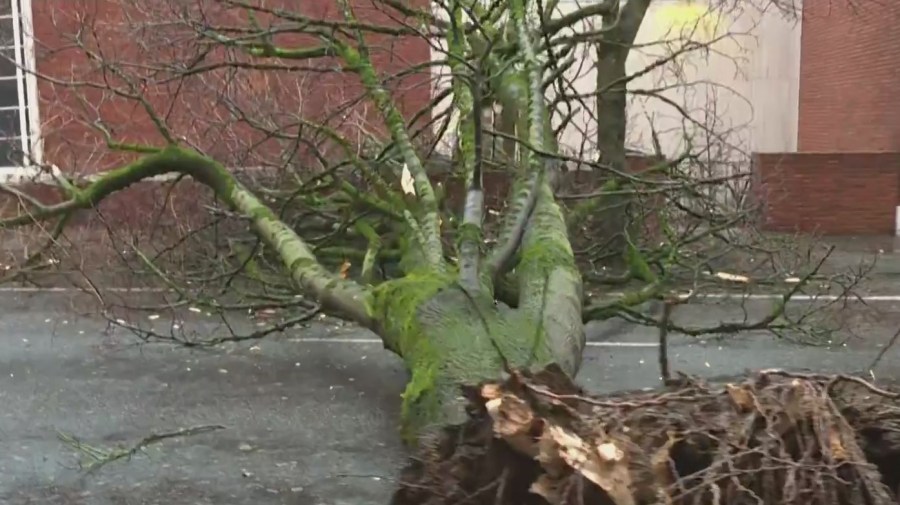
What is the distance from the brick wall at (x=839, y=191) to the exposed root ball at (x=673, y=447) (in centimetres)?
1233

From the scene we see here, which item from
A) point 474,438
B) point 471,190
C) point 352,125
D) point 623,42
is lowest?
point 474,438

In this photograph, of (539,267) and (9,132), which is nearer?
(539,267)

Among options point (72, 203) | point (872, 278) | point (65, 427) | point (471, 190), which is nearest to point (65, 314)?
point (72, 203)

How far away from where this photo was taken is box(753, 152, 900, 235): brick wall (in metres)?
14.7

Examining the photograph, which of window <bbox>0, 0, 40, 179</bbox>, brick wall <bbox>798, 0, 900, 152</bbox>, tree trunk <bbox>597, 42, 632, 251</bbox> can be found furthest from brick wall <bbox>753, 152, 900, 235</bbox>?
window <bbox>0, 0, 40, 179</bbox>

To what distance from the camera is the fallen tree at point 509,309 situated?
8.91ft

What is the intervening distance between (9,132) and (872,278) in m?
12.9

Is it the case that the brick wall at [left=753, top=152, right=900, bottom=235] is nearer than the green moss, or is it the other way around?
the green moss

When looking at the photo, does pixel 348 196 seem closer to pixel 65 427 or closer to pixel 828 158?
pixel 65 427

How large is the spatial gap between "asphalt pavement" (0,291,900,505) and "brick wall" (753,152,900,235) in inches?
240

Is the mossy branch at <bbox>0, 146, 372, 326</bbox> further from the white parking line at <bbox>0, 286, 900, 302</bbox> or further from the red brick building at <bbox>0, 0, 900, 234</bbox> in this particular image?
the white parking line at <bbox>0, 286, 900, 302</bbox>

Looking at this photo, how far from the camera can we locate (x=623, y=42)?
33.3ft

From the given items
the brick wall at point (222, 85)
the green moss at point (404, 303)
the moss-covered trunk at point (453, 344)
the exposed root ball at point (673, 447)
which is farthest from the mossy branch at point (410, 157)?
the exposed root ball at point (673, 447)

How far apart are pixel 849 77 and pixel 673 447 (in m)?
17.4
